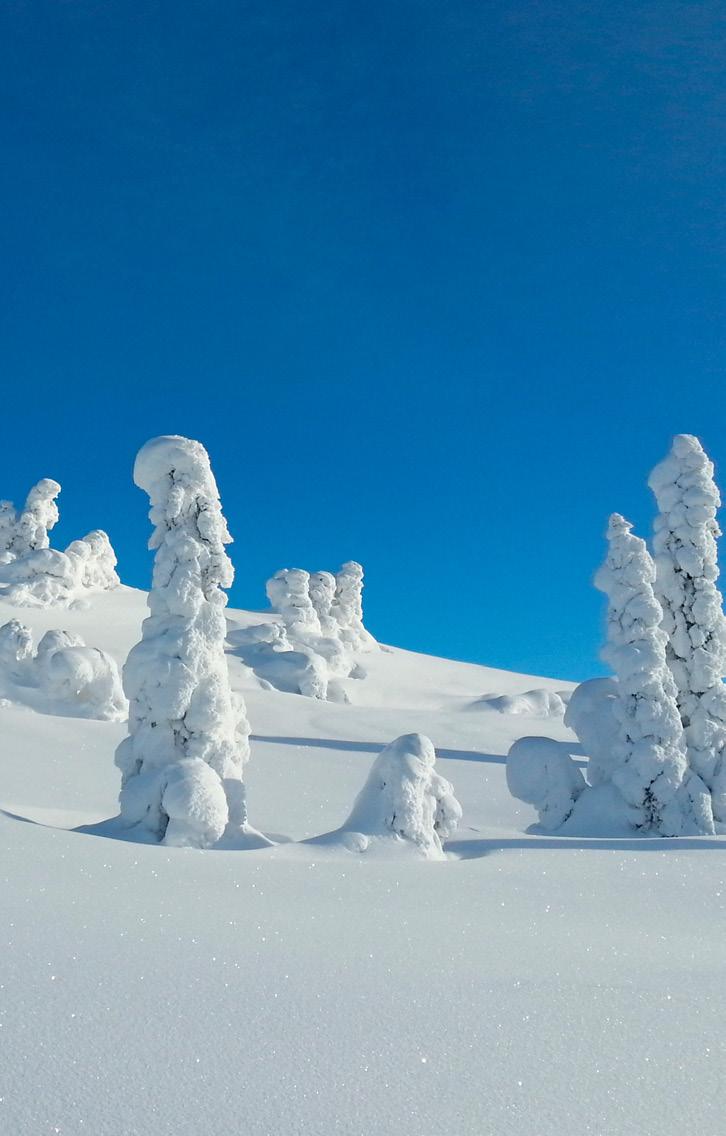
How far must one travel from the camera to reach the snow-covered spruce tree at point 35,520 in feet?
187

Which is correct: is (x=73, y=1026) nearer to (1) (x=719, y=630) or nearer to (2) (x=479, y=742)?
(1) (x=719, y=630)

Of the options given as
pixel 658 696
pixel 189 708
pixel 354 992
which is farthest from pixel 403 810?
pixel 658 696

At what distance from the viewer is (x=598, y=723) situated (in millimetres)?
17578

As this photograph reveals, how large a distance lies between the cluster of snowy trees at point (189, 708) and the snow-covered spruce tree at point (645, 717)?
646 centimetres

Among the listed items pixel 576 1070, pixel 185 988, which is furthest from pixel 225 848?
pixel 576 1070

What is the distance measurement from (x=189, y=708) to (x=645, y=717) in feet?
29.4

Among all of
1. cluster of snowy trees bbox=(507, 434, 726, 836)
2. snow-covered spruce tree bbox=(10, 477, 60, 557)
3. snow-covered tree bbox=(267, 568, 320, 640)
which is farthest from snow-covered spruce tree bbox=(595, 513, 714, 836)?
snow-covered spruce tree bbox=(10, 477, 60, 557)

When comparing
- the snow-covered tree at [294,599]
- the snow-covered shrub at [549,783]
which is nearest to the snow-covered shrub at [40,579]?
→ the snow-covered tree at [294,599]

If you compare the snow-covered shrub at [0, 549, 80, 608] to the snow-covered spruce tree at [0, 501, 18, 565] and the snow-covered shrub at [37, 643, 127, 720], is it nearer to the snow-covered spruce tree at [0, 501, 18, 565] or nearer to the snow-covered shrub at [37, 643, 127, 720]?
the snow-covered spruce tree at [0, 501, 18, 565]

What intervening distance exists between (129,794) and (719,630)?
13056 mm

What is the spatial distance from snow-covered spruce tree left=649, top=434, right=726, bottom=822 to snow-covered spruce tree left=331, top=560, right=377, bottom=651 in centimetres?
4193

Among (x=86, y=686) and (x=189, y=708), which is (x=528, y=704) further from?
(x=189, y=708)

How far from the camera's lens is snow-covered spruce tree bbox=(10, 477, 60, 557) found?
2244 inches

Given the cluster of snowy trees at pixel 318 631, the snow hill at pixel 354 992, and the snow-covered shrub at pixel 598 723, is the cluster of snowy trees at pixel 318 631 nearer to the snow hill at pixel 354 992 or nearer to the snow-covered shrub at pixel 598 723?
the snow-covered shrub at pixel 598 723
